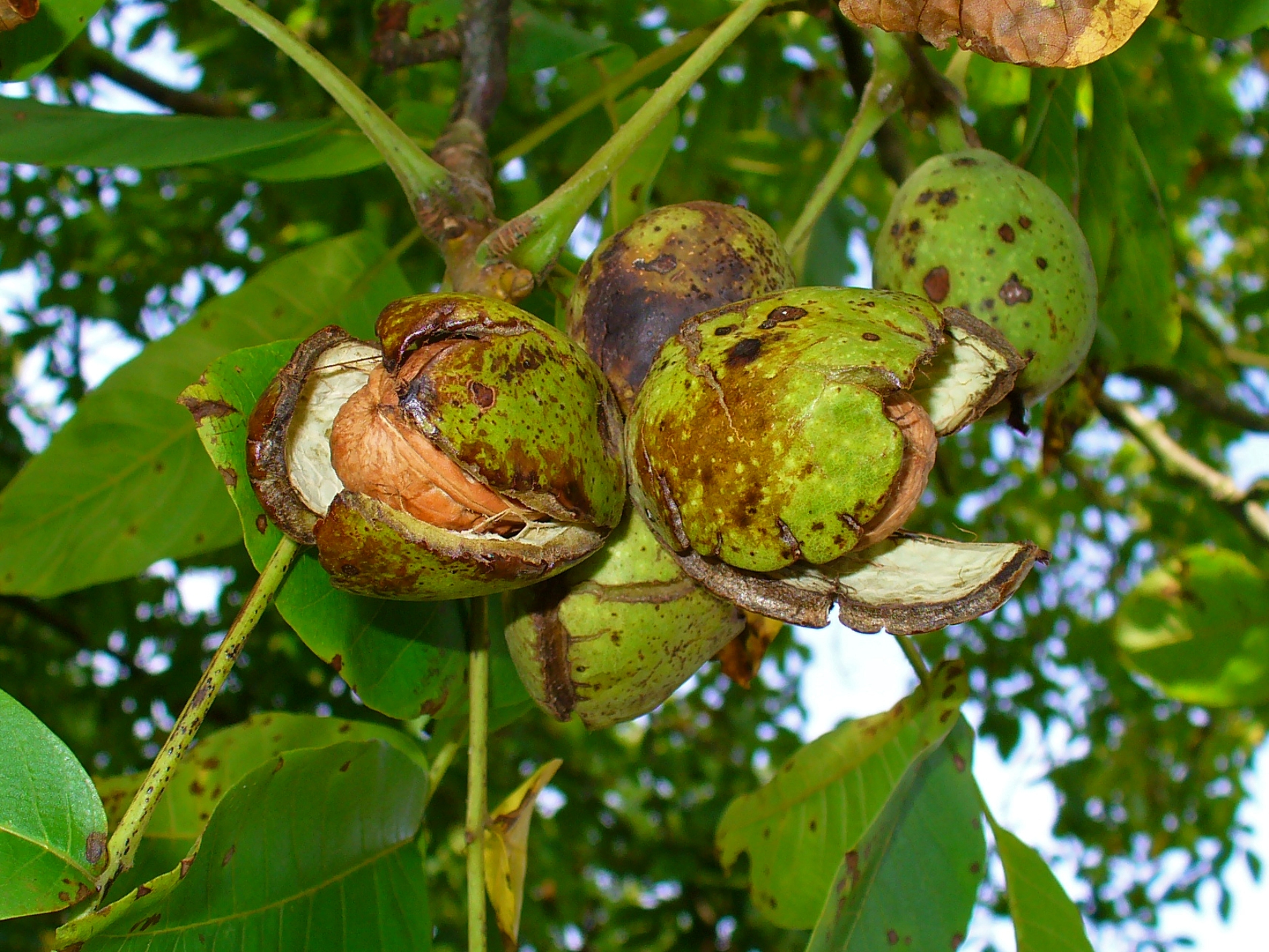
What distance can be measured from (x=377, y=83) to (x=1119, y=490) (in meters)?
4.97

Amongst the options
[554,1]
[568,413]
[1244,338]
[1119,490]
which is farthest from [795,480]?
[1119,490]

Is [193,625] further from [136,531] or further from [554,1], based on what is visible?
[554,1]

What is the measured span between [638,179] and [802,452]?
1251 mm

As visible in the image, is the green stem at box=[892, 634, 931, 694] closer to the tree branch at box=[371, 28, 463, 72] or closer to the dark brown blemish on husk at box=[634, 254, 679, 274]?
the dark brown blemish on husk at box=[634, 254, 679, 274]

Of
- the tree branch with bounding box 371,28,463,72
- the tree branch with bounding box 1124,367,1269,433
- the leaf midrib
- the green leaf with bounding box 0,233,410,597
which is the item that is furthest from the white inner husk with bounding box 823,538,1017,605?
the tree branch with bounding box 1124,367,1269,433

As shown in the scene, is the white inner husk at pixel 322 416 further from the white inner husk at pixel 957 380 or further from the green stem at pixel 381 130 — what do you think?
the white inner husk at pixel 957 380

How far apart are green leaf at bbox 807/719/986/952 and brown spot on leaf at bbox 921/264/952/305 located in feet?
2.11

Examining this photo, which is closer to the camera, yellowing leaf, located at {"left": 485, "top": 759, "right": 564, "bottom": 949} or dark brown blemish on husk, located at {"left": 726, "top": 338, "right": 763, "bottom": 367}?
dark brown blemish on husk, located at {"left": 726, "top": 338, "right": 763, "bottom": 367}

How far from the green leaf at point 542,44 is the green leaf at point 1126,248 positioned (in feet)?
3.04

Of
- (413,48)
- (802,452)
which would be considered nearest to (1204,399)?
(413,48)

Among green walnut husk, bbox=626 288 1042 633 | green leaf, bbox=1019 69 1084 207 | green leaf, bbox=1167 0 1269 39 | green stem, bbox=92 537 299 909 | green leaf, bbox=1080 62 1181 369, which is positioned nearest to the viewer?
green walnut husk, bbox=626 288 1042 633

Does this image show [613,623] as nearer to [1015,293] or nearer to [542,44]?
[1015,293]

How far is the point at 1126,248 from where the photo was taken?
2092mm

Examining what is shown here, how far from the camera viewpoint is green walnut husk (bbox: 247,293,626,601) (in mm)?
1008
